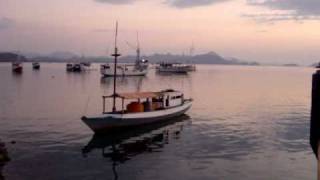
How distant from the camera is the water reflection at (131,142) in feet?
108

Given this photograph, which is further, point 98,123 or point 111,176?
point 98,123

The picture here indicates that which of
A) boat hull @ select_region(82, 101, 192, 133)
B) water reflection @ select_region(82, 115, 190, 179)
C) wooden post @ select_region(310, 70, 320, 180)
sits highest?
wooden post @ select_region(310, 70, 320, 180)

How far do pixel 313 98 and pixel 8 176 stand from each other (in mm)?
22060

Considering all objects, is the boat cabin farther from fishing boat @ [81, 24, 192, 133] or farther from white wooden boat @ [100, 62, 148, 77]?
white wooden boat @ [100, 62, 148, 77]

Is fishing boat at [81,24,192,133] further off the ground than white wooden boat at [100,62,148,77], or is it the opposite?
white wooden boat at [100,62,148,77]

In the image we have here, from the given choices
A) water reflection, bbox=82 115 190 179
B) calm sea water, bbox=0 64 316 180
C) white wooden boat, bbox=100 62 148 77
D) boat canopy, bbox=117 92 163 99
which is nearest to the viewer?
calm sea water, bbox=0 64 316 180

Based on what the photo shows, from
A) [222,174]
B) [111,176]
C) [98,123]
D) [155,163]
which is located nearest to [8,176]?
[111,176]

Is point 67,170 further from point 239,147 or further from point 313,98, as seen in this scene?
point 313,98

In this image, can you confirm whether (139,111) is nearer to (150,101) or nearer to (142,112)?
(142,112)

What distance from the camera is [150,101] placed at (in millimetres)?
48250

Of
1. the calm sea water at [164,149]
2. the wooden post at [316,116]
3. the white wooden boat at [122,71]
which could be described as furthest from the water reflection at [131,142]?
the white wooden boat at [122,71]

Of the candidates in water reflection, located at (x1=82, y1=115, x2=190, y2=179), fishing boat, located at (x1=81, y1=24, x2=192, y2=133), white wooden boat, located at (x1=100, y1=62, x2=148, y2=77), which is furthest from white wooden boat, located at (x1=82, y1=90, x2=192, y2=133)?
white wooden boat, located at (x1=100, y1=62, x2=148, y2=77)

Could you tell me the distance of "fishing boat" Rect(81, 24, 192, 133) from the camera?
3978 centimetres

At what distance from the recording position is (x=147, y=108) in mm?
46938
